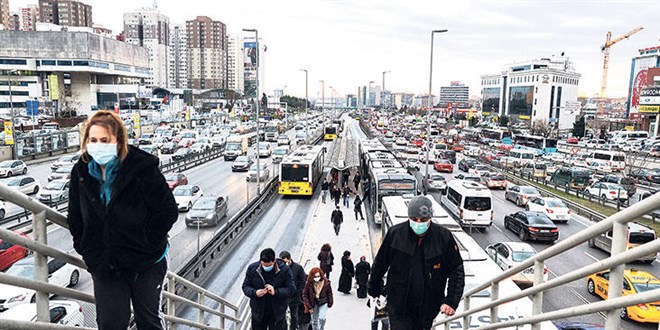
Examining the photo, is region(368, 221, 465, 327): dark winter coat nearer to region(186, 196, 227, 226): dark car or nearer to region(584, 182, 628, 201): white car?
region(186, 196, 227, 226): dark car

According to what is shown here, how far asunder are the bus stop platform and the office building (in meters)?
116

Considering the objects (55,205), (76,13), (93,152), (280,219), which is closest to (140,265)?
(93,152)

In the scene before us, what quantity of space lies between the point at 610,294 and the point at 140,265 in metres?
2.78

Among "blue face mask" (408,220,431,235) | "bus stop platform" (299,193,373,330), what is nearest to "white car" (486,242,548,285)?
"bus stop platform" (299,193,373,330)

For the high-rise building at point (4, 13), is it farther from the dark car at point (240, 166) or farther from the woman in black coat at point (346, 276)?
the woman in black coat at point (346, 276)

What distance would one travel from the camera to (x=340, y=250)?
20.2 m

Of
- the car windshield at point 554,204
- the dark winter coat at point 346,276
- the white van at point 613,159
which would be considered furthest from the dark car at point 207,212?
the white van at point 613,159

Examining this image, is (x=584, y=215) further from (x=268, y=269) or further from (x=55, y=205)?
(x=55, y=205)

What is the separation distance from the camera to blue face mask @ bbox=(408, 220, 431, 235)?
4.03m

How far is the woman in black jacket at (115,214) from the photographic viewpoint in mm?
2939

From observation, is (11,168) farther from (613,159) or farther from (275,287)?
(613,159)

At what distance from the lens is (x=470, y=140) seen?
9512 centimetres

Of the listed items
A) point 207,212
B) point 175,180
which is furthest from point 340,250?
point 175,180

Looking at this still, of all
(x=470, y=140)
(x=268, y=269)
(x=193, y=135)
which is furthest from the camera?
(x=470, y=140)
